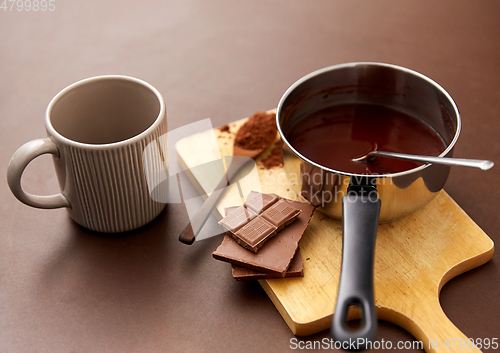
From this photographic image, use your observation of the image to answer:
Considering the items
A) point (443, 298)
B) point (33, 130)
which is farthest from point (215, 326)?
point (33, 130)

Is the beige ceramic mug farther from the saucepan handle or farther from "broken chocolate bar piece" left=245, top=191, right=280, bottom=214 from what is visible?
the saucepan handle

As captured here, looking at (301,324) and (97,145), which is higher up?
(97,145)

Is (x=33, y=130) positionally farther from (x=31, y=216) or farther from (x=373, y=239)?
(x=373, y=239)

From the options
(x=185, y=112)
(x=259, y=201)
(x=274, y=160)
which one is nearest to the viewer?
(x=259, y=201)

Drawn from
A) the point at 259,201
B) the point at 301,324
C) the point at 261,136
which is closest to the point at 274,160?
the point at 261,136

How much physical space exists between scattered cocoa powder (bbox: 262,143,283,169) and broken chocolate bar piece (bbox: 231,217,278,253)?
201mm

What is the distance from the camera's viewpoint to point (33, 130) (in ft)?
3.81

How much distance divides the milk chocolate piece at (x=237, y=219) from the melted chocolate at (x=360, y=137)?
16 centimetres

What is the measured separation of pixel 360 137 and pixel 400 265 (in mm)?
270

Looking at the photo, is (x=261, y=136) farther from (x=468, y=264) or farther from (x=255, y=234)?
(x=468, y=264)

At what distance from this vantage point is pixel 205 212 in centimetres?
91

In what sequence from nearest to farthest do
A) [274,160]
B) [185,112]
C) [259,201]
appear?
[259,201], [274,160], [185,112]

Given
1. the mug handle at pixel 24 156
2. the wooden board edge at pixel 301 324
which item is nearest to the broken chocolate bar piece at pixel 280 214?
the wooden board edge at pixel 301 324

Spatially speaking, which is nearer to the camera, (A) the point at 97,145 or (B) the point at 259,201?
(A) the point at 97,145
